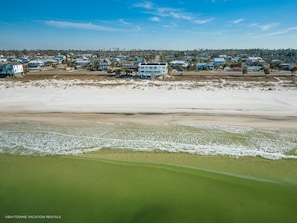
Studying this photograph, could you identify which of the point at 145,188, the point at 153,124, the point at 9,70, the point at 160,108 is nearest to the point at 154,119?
the point at 153,124

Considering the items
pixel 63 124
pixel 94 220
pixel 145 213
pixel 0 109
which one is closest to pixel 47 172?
pixel 94 220

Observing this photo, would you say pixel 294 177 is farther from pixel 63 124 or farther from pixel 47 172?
pixel 63 124

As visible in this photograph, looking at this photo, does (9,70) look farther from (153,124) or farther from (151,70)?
(153,124)

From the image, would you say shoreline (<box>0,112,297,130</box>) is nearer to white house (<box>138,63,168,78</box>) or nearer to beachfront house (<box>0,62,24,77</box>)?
white house (<box>138,63,168,78</box>)

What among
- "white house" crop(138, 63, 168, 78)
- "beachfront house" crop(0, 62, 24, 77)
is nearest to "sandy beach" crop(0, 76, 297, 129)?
"white house" crop(138, 63, 168, 78)

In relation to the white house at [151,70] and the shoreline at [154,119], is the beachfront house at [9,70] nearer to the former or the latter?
the white house at [151,70]

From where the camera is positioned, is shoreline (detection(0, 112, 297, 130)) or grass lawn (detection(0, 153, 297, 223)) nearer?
grass lawn (detection(0, 153, 297, 223))
